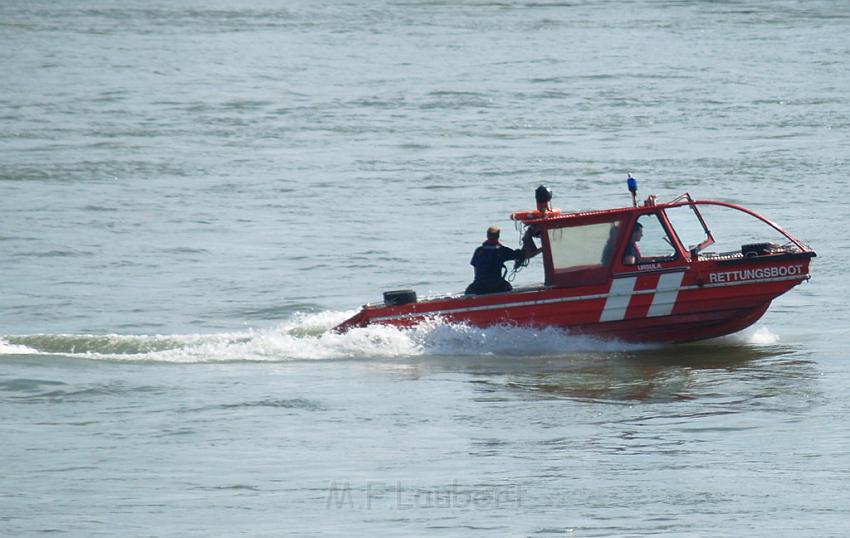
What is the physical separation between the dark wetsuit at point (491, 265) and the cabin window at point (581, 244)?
40 centimetres

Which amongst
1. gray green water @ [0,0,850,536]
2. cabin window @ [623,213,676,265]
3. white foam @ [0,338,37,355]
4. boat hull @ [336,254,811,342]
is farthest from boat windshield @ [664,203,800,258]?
white foam @ [0,338,37,355]

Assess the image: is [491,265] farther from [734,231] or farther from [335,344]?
[734,231]

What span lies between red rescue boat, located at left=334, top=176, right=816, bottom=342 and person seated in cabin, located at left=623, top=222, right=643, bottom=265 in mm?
10

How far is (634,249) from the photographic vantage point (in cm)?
1603

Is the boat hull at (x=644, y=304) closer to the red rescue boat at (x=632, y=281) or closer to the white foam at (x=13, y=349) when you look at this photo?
the red rescue boat at (x=632, y=281)

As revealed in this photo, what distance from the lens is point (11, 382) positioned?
51.0 ft

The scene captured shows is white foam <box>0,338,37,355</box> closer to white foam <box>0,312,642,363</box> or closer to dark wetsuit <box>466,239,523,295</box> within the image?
white foam <box>0,312,642,363</box>

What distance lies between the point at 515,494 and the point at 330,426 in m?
2.54

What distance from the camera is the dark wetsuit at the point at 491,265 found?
53.3 ft

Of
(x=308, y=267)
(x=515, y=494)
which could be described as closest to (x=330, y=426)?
(x=515, y=494)

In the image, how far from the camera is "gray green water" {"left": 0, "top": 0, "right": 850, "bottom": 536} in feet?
38.5

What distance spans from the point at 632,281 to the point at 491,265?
4.84 ft

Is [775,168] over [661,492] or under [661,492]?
over

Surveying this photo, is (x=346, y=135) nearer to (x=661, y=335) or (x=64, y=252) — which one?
(x=64, y=252)
